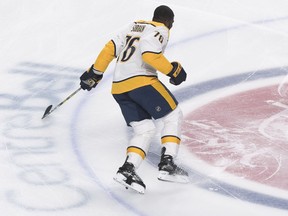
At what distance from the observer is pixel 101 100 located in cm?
546

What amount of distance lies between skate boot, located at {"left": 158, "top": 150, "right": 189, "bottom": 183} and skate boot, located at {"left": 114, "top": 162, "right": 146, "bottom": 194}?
0.53 ft

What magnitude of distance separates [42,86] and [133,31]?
1512 mm

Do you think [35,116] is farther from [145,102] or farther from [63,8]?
[63,8]

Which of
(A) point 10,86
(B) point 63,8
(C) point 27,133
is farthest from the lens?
(B) point 63,8

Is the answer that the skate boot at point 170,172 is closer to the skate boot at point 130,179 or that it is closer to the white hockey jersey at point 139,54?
the skate boot at point 130,179

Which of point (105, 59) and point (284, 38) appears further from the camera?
point (284, 38)

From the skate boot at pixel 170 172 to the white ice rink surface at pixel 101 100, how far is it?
5 centimetres

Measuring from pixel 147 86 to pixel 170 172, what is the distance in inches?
19.8

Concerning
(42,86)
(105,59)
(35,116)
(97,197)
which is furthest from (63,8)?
(97,197)

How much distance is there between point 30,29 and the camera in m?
6.52

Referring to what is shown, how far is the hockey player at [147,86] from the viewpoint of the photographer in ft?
13.6

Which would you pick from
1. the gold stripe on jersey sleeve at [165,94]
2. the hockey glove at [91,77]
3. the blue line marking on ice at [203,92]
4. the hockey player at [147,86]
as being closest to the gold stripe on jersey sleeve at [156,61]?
the hockey player at [147,86]

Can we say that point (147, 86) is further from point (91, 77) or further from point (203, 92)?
point (203, 92)

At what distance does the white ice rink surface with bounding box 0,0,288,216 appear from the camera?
3924mm
